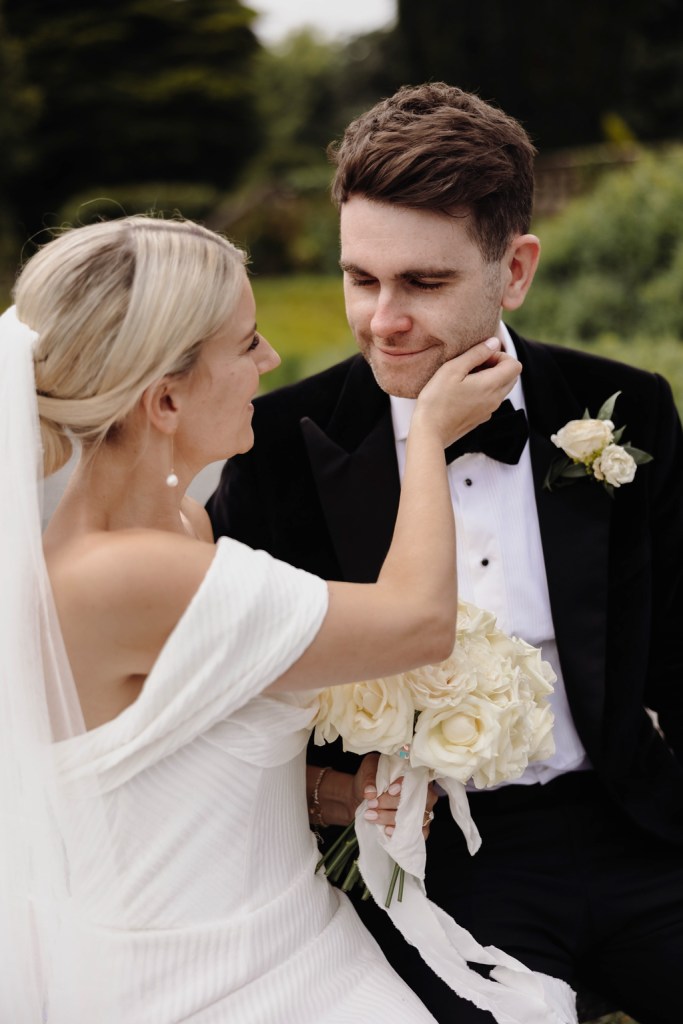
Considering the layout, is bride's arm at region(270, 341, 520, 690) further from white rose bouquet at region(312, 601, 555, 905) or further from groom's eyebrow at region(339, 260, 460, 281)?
groom's eyebrow at region(339, 260, 460, 281)

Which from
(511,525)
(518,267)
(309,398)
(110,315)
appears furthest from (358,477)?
(110,315)

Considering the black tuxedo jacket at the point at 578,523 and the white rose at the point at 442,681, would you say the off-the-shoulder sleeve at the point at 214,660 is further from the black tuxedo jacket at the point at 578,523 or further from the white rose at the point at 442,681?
the black tuxedo jacket at the point at 578,523

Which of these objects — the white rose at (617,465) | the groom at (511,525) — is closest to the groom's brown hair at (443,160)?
the groom at (511,525)

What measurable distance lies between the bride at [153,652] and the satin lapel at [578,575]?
0.64m

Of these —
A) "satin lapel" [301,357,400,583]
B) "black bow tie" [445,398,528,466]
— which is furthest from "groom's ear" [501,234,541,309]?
"satin lapel" [301,357,400,583]

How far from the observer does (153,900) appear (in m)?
1.99

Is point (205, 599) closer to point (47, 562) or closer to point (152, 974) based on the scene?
point (47, 562)

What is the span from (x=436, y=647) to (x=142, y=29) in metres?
27.5

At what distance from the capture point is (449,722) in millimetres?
2096

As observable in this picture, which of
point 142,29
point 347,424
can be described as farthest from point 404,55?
point 347,424

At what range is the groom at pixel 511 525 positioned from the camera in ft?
8.15

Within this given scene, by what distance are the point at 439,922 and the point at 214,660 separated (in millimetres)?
805

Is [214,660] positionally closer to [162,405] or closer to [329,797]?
[162,405]

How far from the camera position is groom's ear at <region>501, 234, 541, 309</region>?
271 centimetres
